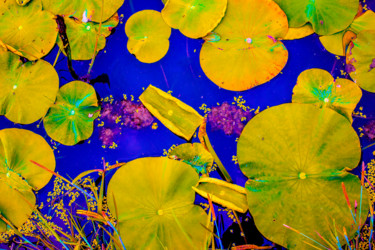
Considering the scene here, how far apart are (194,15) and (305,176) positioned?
2.41ft

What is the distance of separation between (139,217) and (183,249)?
0.68 feet

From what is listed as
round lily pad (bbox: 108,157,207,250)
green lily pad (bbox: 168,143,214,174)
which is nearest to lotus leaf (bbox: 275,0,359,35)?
green lily pad (bbox: 168,143,214,174)

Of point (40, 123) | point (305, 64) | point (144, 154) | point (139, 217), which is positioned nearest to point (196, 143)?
point (144, 154)

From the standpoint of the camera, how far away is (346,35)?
110cm

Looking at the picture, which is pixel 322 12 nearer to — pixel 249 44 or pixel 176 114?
pixel 249 44

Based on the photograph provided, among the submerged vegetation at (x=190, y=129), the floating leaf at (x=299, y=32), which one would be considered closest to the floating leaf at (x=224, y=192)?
the submerged vegetation at (x=190, y=129)

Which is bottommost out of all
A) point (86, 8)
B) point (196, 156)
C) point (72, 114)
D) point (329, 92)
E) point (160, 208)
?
point (160, 208)

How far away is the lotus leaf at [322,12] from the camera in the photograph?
41.7 inches

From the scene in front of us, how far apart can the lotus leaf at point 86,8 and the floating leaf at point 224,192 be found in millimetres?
783

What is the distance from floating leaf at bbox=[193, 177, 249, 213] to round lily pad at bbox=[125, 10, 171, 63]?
0.55 meters

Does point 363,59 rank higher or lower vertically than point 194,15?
lower

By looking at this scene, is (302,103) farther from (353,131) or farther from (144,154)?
(144,154)

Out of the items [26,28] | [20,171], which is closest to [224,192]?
[20,171]

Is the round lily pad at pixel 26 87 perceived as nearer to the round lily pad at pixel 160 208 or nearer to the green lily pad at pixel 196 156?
the round lily pad at pixel 160 208
